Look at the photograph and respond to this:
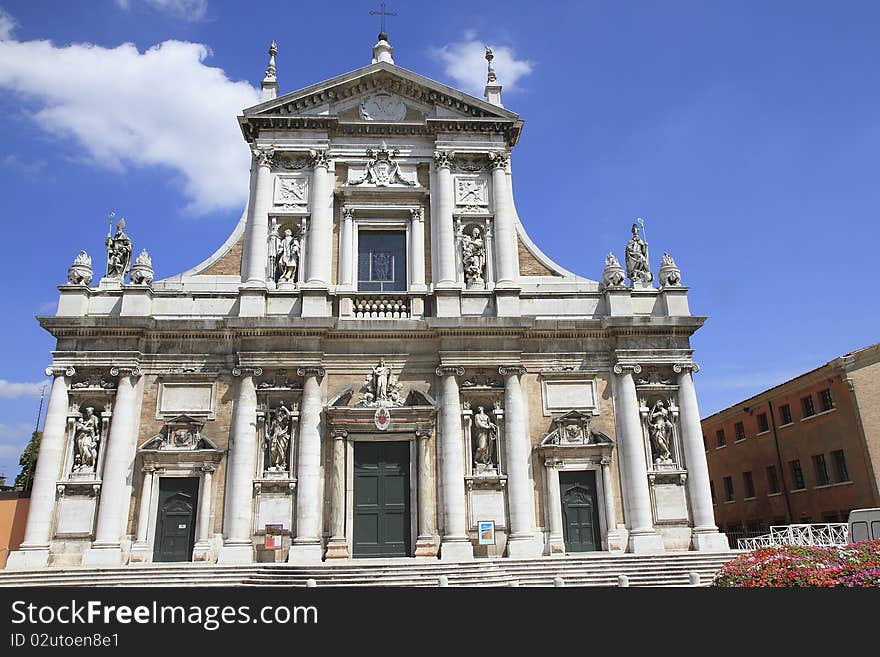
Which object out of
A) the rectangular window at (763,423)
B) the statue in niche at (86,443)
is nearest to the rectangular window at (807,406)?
the rectangular window at (763,423)

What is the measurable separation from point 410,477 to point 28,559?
32.5 ft

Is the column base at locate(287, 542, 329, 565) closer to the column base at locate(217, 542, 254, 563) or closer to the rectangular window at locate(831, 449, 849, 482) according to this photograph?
the column base at locate(217, 542, 254, 563)

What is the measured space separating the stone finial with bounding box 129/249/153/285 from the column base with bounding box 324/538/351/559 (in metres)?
9.35

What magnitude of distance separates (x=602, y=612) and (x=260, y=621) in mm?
3585

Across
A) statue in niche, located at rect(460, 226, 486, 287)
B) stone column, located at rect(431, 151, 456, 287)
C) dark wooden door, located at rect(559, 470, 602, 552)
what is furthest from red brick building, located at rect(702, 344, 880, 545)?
stone column, located at rect(431, 151, 456, 287)

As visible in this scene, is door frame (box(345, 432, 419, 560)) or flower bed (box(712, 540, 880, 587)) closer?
flower bed (box(712, 540, 880, 587))

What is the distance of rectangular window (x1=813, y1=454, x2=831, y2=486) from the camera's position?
2782 centimetres

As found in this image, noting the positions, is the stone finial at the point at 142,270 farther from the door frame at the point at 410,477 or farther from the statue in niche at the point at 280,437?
the door frame at the point at 410,477

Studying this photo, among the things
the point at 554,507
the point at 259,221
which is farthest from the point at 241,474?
the point at 554,507

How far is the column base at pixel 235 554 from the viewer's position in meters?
17.7

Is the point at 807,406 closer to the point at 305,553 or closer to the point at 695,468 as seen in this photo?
the point at 695,468

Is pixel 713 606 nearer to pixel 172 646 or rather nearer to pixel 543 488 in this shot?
pixel 172 646

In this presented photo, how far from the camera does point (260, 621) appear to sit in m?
7.22

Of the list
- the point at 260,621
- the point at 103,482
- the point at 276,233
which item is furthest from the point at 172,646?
the point at 276,233
